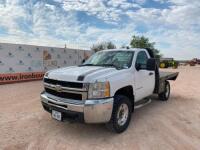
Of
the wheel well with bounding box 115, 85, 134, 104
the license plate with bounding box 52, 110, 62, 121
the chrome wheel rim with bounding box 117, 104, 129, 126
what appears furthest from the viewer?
the wheel well with bounding box 115, 85, 134, 104

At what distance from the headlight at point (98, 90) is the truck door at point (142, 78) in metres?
1.32

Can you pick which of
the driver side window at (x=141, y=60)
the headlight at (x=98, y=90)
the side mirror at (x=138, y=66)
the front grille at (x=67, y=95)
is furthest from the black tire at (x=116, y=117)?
the driver side window at (x=141, y=60)

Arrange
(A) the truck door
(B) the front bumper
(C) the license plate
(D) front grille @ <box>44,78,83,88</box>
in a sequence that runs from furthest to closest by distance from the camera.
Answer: (A) the truck door → (C) the license plate → (D) front grille @ <box>44,78,83,88</box> → (B) the front bumper

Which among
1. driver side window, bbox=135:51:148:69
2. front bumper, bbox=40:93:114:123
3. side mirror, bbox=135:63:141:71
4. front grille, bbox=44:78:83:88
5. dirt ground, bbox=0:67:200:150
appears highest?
driver side window, bbox=135:51:148:69

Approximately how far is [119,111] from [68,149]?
1.30 m

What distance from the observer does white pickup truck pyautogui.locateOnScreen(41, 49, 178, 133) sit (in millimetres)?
3565

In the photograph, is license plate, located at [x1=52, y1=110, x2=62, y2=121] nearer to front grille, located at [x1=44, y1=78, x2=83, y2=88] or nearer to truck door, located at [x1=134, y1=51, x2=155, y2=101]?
front grille, located at [x1=44, y1=78, x2=83, y2=88]

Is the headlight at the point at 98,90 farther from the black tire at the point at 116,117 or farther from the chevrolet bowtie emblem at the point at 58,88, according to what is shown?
the chevrolet bowtie emblem at the point at 58,88

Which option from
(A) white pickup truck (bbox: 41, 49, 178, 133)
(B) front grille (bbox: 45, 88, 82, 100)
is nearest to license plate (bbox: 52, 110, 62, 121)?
(A) white pickup truck (bbox: 41, 49, 178, 133)

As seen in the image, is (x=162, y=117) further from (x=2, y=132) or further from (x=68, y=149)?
(x=2, y=132)

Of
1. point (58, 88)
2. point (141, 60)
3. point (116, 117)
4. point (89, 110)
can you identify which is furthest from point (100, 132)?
point (141, 60)

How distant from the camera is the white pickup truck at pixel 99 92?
11.7 ft

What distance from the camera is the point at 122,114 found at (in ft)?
14.0

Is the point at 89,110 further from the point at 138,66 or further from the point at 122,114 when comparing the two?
the point at 138,66
